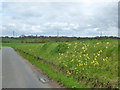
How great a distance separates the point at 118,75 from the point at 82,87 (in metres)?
1.93

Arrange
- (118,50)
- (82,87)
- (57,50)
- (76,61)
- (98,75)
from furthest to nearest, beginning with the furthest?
(57,50)
(76,61)
(118,50)
(98,75)
(82,87)

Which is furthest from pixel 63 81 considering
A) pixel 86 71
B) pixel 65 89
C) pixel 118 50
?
pixel 118 50

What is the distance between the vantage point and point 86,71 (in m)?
8.45

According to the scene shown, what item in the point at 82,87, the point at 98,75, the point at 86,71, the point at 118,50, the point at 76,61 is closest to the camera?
the point at 82,87

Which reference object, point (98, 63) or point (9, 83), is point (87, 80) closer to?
point (98, 63)

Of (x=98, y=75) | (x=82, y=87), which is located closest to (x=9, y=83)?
(x=82, y=87)

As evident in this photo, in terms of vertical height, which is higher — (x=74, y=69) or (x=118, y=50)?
(x=118, y=50)

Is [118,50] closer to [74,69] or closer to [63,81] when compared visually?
[74,69]

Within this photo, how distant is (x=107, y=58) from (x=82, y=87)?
9.93 ft

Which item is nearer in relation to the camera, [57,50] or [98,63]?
[98,63]

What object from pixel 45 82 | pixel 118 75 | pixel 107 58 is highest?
pixel 107 58

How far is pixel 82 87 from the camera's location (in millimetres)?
6770

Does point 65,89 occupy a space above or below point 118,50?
below

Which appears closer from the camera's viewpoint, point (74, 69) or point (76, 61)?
point (74, 69)
